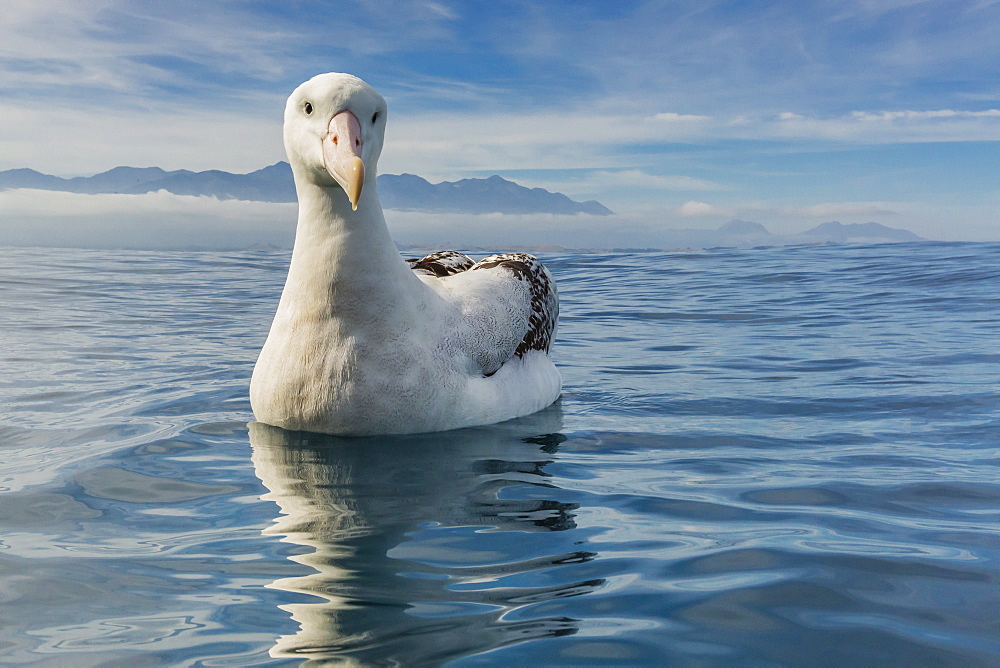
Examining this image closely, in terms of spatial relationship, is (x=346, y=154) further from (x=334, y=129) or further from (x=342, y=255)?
(x=342, y=255)

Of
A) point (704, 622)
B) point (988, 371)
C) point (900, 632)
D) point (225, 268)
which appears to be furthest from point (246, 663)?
point (225, 268)

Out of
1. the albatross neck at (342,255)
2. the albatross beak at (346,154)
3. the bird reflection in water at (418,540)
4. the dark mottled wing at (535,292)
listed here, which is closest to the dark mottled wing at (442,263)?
the dark mottled wing at (535,292)

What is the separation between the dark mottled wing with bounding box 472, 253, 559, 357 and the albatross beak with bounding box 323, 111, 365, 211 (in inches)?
87.7

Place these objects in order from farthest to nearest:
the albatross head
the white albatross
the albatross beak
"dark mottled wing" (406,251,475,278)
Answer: "dark mottled wing" (406,251,475,278)
the white albatross
the albatross head
the albatross beak

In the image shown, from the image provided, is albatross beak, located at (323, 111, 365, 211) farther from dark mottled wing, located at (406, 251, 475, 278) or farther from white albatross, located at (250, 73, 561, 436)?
dark mottled wing, located at (406, 251, 475, 278)

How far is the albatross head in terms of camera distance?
4379 millimetres

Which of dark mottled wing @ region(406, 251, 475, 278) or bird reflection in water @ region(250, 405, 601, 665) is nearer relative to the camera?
bird reflection in water @ region(250, 405, 601, 665)

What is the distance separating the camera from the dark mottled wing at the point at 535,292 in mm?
6403

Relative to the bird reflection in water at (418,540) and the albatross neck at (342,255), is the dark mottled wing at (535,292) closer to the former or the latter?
the bird reflection in water at (418,540)

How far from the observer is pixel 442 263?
6.79m

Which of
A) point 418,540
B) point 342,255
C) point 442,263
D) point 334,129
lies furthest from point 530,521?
point 442,263

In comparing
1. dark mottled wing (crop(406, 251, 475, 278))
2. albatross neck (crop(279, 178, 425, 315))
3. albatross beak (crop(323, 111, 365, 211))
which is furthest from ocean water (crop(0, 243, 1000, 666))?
albatross beak (crop(323, 111, 365, 211))

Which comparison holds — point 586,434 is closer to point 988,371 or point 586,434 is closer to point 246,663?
point 246,663

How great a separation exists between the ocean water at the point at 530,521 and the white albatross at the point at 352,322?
0.21 m
